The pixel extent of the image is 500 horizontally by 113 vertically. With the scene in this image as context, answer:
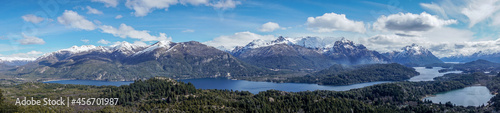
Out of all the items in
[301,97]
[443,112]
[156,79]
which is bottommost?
[443,112]

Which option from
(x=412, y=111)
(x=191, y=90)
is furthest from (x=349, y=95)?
(x=191, y=90)

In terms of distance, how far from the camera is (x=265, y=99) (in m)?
152

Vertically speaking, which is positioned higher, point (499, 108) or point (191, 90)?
point (191, 90)

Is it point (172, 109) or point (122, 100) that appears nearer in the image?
point (172, 109)

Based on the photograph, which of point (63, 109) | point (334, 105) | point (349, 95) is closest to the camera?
point (63, 109)

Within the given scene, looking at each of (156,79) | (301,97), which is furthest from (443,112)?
(156,79)

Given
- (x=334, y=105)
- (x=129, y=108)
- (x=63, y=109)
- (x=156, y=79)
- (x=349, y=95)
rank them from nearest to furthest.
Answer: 1. (x=63, y=109)
2. (x=129, y=108)
3. (x=334, y=105)
4. (x=156, y=79)
5. (x=349, y=95)

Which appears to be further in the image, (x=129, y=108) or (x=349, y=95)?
(x=349, y=95)

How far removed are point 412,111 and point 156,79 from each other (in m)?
148

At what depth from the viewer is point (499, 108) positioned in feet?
511

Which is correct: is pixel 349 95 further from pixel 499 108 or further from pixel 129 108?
pixel 129 108

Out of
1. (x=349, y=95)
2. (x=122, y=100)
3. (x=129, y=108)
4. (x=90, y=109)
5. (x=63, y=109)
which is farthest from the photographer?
(x=349, y=95)

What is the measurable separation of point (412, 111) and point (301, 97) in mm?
60833

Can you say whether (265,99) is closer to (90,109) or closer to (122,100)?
(122,100)
